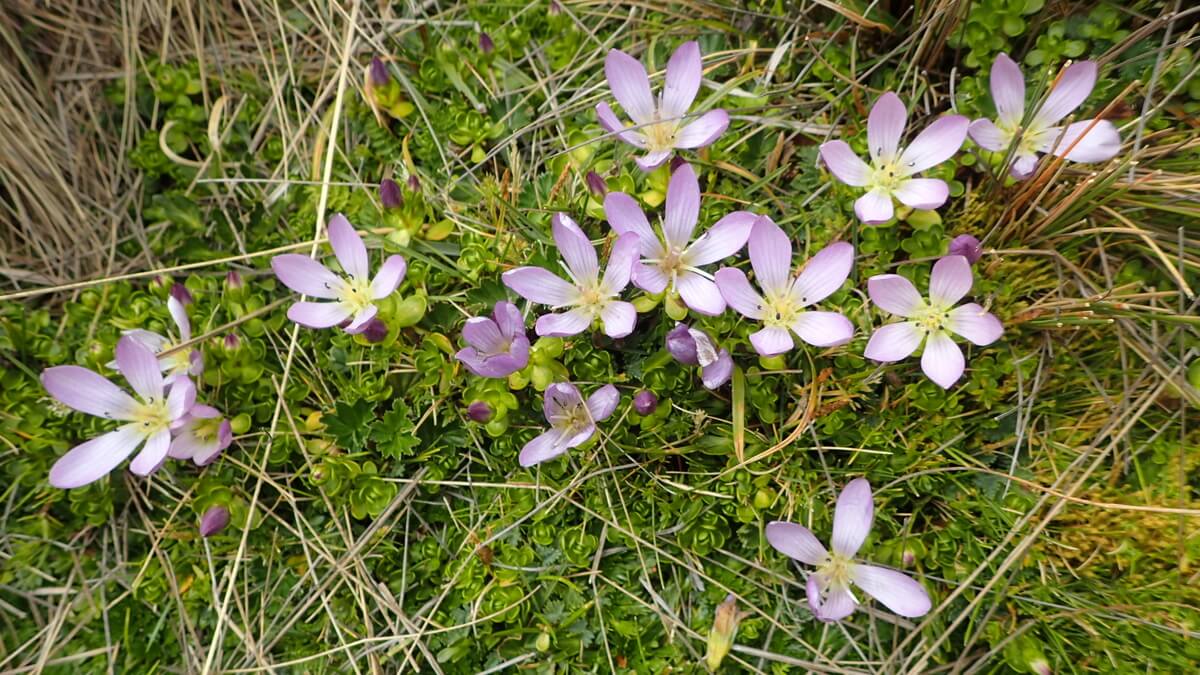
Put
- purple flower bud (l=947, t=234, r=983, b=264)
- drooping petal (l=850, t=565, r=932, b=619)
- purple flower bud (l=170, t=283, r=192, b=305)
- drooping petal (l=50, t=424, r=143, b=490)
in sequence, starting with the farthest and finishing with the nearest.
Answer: purple flower bud (l=170, t=283, r=192, b=305) → drooping petal (l=50, t=424, r=143, b=490) → purple flower bud (l=947, t=234, r=983, b=264) → drooping petal (l=850, t=565, r=932, b=619)

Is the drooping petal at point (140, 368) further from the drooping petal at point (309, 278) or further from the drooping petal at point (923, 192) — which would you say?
the drooping petal at point (923, 192)

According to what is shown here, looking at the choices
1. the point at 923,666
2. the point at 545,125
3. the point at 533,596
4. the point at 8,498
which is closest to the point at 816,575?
the point at 923,666

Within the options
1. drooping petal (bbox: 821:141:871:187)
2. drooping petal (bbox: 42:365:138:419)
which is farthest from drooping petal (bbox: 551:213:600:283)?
drooping petal (bbox: 42:365:138:419)

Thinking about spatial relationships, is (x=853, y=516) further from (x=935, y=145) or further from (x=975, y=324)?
(x=935, y=145)

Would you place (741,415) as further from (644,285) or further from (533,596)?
(533,596)

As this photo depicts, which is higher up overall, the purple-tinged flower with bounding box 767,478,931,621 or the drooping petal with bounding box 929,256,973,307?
the drooping petal with bounding box 929,256,973,307

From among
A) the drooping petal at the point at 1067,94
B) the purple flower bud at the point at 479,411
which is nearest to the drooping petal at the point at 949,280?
the drooping petal at the point at 1067,94

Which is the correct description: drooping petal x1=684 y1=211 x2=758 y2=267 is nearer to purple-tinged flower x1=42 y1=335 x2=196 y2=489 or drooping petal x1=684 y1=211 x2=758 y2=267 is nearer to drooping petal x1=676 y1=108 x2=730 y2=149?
drooping petal x1=676 y1=108 x2=730 y2=149
